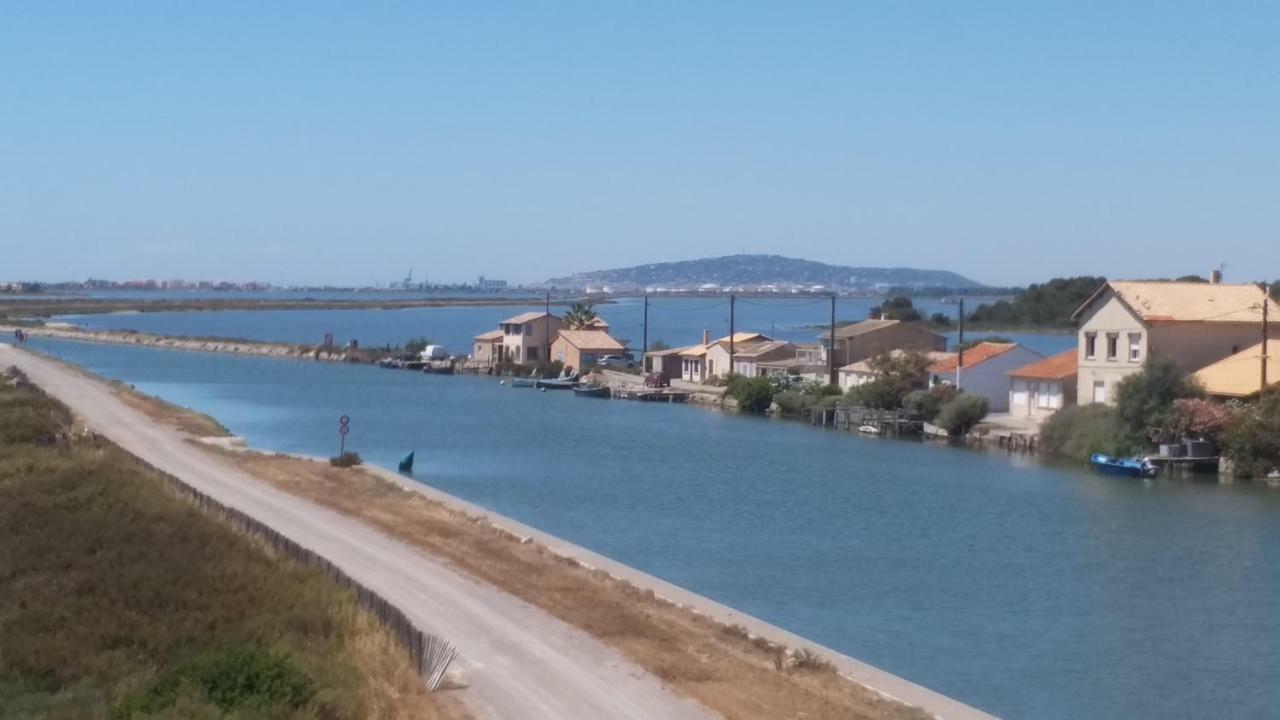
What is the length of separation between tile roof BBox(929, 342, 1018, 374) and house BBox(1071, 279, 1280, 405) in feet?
21.8

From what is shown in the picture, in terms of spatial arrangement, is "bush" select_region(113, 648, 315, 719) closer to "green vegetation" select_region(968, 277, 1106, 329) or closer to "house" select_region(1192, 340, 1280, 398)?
"house" select_region(1192, 340, 1280, 398)

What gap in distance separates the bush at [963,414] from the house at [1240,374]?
29.9 feet

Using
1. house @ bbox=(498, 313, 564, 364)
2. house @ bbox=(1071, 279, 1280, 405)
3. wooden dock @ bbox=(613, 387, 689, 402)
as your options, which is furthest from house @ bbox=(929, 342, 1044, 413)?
house @ bbox=(498, 313, 564, 364)

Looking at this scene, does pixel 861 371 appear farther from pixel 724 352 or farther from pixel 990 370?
pixel 724 352

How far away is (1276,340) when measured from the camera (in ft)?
166

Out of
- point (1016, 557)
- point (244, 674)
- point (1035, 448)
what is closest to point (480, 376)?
point (1035, 448)

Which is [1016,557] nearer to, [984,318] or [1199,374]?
[1199,374]

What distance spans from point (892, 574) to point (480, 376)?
69335 mm

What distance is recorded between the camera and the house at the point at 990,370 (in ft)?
201

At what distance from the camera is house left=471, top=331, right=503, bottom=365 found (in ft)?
326

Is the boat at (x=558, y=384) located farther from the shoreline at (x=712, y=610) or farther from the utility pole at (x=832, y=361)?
the shoreline at (x=712, y=610)

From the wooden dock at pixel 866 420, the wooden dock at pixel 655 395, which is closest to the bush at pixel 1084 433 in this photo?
the wooden dock at pixel 866 420

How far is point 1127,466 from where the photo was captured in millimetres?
45969

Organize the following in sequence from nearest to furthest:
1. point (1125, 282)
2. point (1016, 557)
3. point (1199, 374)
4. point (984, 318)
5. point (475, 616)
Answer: point (475, 616)
point (1016, 557)
point (1199, 374)
point (1125, 282)
point (984, 318)
